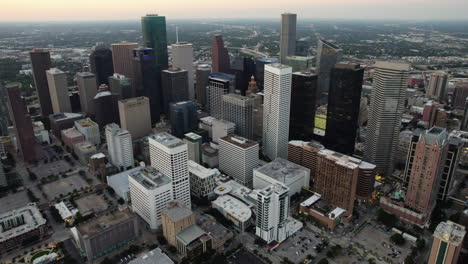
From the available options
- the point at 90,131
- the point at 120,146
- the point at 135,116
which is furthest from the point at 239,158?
the point at 90,131

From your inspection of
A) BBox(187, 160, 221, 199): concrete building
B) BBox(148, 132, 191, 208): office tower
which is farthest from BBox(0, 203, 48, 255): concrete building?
BBox(187, 160, 221, 199): concrete building

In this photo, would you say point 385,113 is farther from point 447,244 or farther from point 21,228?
point 21,228

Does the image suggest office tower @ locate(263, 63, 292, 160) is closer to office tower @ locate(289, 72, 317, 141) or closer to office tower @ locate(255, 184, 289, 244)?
office tower @ locate(289, 72, 317, 141)

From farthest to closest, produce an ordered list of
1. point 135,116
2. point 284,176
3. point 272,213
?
1. point 135,116
2. point 284,176
3. point 272,213

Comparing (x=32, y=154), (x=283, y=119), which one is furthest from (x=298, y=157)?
(x=32, y=154)

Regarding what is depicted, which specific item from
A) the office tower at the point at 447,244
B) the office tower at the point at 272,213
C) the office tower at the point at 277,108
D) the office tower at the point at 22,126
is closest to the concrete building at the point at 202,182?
the office tower at the point at 272,213

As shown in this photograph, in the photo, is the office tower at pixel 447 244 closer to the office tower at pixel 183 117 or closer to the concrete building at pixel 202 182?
the concrete building at pixel 202 182
